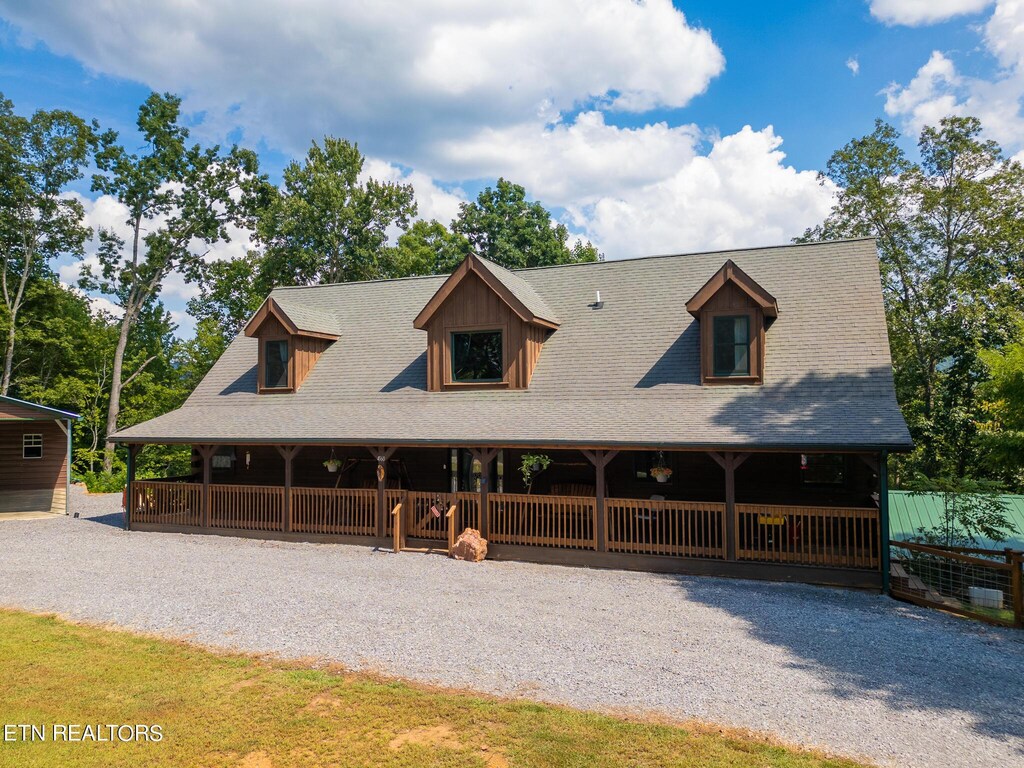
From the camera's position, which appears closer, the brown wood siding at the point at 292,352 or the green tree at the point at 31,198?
the brown wood siding at the point at 292,352

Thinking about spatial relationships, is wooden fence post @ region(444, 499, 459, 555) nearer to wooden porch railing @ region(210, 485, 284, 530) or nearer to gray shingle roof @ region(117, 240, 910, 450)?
gray shingle roof @ region(117, 240, 910, 450)

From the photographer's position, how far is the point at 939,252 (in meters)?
26.5

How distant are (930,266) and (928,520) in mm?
16857

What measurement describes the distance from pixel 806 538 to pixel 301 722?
10.1m

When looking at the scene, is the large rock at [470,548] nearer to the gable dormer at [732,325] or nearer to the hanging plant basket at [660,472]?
the hanging plant basket at [660,472]

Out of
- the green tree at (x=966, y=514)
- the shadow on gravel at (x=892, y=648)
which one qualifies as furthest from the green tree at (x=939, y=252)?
the shadow on gravel at (x=892, y=648)

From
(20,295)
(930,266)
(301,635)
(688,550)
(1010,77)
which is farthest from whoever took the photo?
(20,295)

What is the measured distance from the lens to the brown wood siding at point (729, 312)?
45.3ft

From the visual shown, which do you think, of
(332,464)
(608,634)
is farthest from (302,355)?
(608,634)

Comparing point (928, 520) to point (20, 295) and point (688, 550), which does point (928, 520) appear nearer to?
point (688, 550)

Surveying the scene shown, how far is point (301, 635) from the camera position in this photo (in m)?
8.59

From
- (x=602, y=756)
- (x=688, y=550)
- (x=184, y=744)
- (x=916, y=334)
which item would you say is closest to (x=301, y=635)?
(x=184, y=744)

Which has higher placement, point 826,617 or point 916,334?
point 916,334

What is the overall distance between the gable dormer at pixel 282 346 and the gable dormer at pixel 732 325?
34.1 ft
